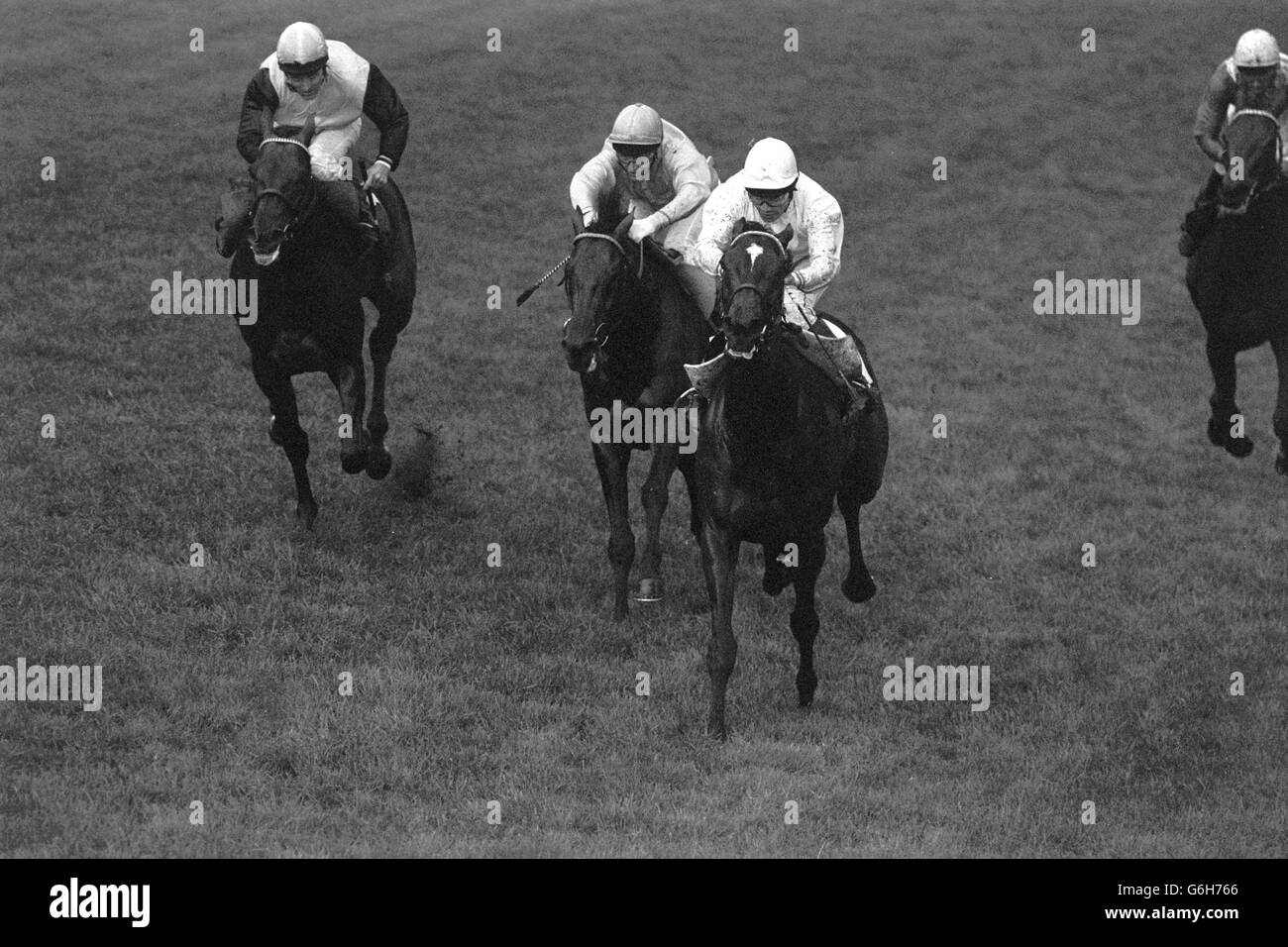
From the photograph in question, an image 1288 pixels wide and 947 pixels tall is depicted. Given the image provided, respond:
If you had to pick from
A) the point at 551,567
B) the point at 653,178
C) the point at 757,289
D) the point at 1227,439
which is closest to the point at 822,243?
the point at 757,289

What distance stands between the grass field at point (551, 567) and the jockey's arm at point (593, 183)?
2.94 m

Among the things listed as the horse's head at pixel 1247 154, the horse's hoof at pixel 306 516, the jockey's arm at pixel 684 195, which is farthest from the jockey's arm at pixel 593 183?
the horse's head at pixel 1247 154

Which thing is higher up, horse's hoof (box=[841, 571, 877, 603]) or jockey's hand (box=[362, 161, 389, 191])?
jockey's hand (box=[362, 161, 389, 191])

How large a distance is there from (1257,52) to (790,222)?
4.89 meters

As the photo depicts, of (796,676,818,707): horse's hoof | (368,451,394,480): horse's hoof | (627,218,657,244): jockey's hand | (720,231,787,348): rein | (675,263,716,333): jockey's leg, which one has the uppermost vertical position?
(627,218,657,244): jockey's hand

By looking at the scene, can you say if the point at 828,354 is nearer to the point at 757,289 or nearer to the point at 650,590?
the point at 757,289

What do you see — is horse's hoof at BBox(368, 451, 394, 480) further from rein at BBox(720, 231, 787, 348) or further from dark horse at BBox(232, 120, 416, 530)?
rein at BBox(720, 231, 787, 348)

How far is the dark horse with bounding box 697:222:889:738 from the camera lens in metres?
10.0

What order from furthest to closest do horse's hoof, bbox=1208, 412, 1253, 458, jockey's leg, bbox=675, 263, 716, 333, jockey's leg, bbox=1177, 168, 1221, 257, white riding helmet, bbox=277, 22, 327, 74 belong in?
1. horse's hoof, bbox=1208, 412, 1253, 458
2. jockey's leg, bbox=1177, 168, 1221, 257
3. jockey's leg, bbox=675, 263, 716, 333
4. white riding helmet, bbox=277, 22, 327, 74

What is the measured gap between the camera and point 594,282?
11758 millimetres

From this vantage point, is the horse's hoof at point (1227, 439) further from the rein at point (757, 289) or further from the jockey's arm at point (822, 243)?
the rein at point (757, 289)

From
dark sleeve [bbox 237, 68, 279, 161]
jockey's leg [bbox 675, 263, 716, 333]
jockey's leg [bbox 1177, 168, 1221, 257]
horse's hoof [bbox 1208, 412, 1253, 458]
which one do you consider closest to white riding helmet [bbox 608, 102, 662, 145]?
jockey's leg [bbox 675, 263, 716, 333]

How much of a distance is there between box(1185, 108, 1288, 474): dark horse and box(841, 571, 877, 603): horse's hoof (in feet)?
12.5
